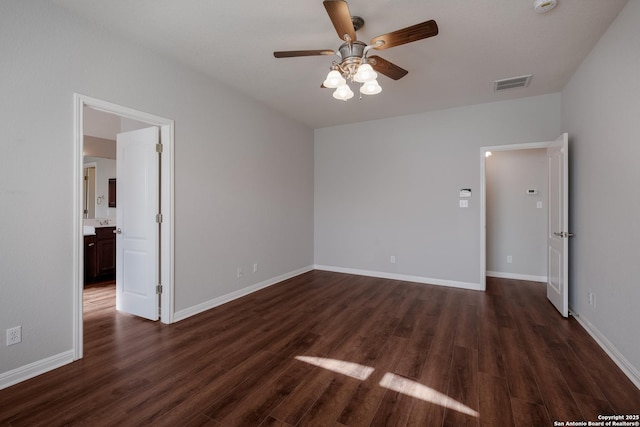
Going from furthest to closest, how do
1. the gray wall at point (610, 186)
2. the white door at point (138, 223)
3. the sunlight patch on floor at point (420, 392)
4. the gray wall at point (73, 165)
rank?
the white door at point (138, 223) < the gray wall at point (610, 186) < the gray wall at point (73, 165) < the sunlight patch on floor at point (420, 392)

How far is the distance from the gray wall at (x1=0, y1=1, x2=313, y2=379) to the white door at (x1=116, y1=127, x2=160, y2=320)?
25cm

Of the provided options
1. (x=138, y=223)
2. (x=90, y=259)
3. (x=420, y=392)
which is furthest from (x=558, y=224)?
(x=90, y=259)

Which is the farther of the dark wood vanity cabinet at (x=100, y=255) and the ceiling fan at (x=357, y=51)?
the dark wood vanity cabinet at (x=100, y=255)

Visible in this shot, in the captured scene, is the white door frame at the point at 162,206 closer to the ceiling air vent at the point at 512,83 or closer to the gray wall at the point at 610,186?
the ceiling air vent at the point at 512,83

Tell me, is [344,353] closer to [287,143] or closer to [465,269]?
[465,269]

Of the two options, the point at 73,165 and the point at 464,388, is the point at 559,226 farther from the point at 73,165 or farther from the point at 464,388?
the point at 73,165

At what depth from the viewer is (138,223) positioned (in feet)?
11.1

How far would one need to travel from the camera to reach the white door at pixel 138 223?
10.7 ft

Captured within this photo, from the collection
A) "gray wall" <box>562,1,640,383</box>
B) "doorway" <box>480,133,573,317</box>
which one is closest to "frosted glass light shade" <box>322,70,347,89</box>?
"gray wall" <box>562,1,640,383</box>

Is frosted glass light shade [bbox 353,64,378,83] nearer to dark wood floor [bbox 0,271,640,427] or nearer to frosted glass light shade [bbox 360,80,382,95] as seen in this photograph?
frosted glass light shade [bbox 360,80,382,95]

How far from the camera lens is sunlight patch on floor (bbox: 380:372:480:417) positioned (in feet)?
6.18

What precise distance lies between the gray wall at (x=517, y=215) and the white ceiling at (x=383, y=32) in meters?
1.47

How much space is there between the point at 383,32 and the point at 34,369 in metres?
3.95

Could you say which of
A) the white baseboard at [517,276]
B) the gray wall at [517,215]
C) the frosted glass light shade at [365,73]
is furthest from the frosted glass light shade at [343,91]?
the white baseboard at [517,276]
